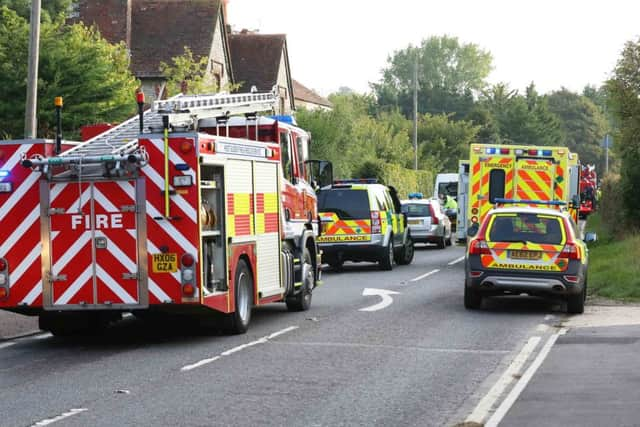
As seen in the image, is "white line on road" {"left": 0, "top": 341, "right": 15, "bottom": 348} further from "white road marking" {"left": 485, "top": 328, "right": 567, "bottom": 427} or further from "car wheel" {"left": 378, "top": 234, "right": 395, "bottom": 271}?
"car wheel" {"left": 378, "top": 234, "right": 395, "bottom": 271}

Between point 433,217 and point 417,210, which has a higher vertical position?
point 417,210

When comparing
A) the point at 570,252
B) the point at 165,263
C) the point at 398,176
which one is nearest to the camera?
the point at 165,263

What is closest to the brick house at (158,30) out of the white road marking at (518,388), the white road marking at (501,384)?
the white road marking at (501,384)

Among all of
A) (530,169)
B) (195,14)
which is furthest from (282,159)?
(195,14)

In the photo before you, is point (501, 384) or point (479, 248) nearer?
point (501, 384)

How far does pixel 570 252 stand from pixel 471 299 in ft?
5.57

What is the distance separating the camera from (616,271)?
22469 mm

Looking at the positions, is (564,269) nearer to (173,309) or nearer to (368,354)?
(368,354)

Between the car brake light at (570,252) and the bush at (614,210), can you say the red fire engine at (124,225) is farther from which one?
the bush at (614,210)

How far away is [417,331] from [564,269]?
320cm

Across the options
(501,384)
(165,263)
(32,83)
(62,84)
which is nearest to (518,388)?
(501,384)

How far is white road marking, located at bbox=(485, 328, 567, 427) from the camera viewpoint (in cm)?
905

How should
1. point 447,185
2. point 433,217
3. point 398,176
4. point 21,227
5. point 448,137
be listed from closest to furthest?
1. point 21,227
2. point 433,217
3. point 447,185
4. point 398,176
5. point 448,137

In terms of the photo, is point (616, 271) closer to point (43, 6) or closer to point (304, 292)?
point (304, 292)
